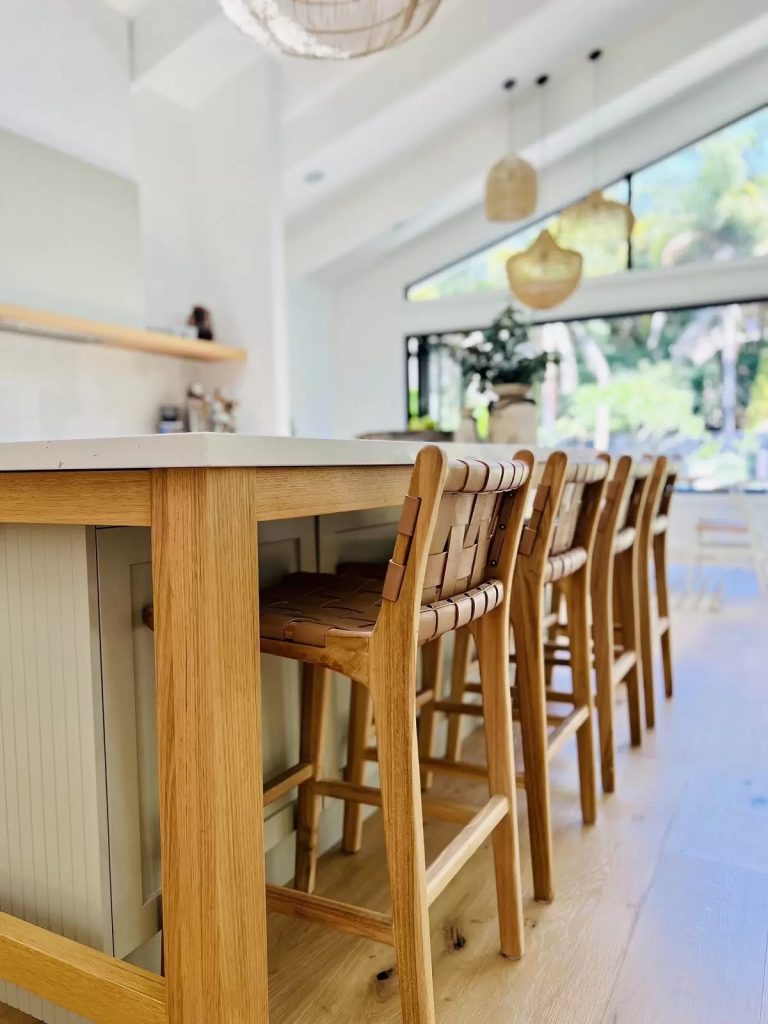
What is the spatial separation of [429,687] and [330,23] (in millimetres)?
1903

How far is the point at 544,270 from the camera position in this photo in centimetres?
375

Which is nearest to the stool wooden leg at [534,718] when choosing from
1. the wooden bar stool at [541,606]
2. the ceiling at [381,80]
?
the wooden bar stool at [541,606]

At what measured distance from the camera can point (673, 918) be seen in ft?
4.84

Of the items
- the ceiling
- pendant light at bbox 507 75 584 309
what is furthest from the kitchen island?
the ceiling

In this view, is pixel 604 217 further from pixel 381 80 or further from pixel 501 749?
pixel 501 749

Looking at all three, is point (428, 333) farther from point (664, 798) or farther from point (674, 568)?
point (664, 798)

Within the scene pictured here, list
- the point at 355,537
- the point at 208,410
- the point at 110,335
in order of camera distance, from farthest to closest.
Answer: the point at 208,410, the point at 110,335, the point at 355,537

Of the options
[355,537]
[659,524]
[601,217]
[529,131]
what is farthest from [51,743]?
[529,131]

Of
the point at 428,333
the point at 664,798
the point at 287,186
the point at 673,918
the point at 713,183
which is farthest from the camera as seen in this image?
the point at 428,333

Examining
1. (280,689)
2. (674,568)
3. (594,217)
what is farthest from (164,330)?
(674,568)

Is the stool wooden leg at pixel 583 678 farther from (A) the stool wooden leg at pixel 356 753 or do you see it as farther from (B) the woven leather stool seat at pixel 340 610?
(B) the woven leather stool seat at pixel 340 610

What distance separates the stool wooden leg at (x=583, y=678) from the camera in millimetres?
1844

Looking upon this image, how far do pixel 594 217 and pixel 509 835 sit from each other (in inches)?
156

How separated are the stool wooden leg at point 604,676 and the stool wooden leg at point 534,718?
0.49 metres
